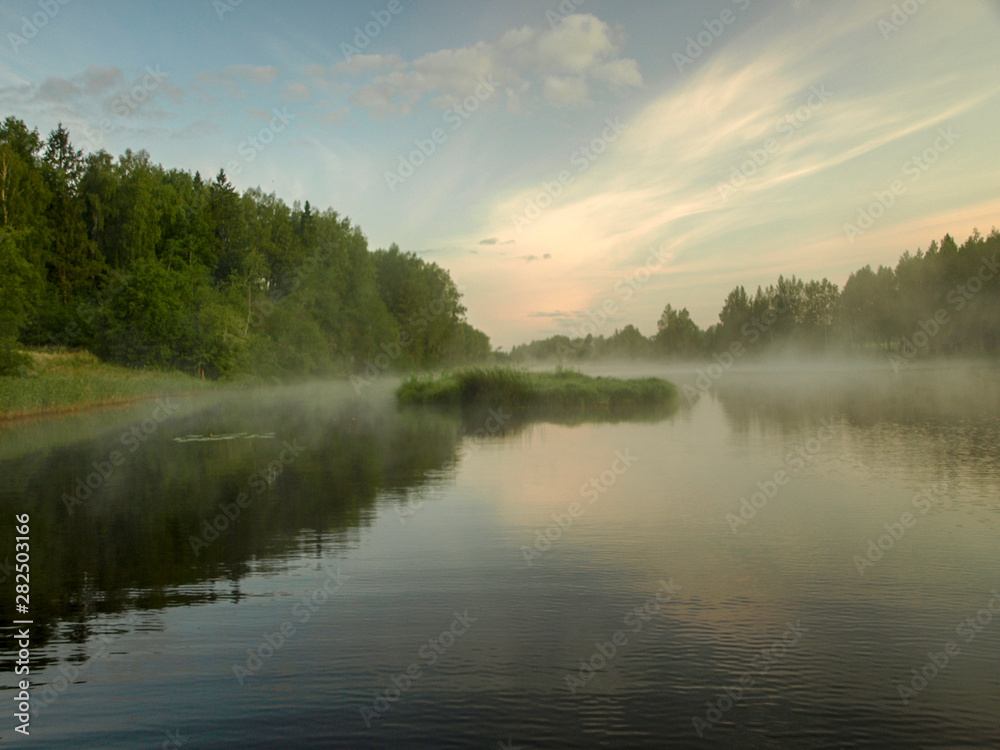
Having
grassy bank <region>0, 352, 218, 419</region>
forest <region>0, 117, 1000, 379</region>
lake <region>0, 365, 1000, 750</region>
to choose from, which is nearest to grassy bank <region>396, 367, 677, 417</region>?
forest <region>0, 117, 1000, 379</region>

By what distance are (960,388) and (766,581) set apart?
153 ft

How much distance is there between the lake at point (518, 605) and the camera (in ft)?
17.3

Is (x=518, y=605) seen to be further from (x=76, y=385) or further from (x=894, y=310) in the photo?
(x=894, y=310)

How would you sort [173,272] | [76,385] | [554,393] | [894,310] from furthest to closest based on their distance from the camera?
[894,310], [173,272], [76,385], [554,393]

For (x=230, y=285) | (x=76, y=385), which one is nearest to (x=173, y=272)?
(x=230, y=285)

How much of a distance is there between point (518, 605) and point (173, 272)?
70494 mm

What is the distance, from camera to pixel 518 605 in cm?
772

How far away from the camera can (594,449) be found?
22016 millimetres

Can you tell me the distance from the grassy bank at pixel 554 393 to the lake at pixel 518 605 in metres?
20.5

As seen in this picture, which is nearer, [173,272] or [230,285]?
[173,272]

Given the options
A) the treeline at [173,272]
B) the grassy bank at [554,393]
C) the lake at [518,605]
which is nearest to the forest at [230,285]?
the treeline at [173,272]

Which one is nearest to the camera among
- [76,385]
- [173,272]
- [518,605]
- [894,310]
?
[518,605]

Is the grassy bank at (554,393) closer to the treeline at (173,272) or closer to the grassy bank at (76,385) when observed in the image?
the grassy bank at (76,385)

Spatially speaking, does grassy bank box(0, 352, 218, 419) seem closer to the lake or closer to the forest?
the forest
